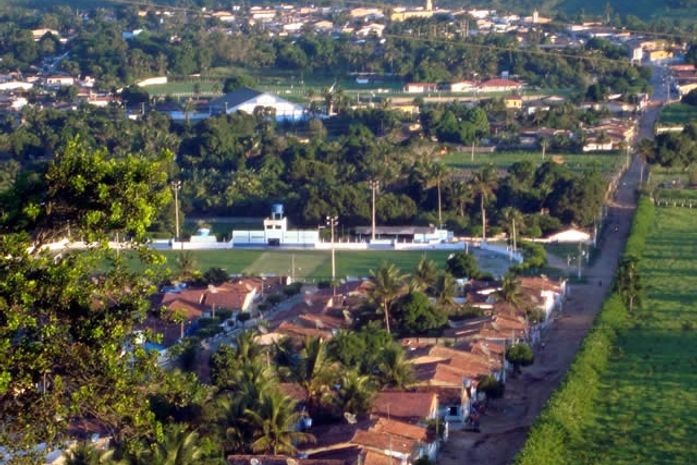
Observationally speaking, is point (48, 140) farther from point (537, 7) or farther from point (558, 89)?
point (537, 7)

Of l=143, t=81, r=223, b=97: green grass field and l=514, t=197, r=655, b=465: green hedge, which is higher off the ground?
l=514, t=197, r=655, b=465: green hedge

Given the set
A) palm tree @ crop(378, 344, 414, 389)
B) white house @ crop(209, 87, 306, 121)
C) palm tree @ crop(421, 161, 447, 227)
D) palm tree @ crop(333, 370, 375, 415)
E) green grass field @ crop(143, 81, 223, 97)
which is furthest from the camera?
green grass field @ crop(143, 81, 223, 97)

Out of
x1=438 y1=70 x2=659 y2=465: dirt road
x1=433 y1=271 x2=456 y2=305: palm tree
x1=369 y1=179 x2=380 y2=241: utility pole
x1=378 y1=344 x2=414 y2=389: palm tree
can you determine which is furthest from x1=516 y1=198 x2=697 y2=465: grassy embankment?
x1=369 y1=179 x2=380 y2=241: utility pole

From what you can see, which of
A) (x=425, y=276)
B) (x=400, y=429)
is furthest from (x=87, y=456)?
(x=425, y=276)

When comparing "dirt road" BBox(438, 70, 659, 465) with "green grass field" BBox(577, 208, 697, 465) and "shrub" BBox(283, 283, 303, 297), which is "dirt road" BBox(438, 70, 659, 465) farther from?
"shrub" BBox(283, 283, 303, 297)

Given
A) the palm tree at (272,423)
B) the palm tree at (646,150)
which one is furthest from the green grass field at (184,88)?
the palm tree at (272,423)

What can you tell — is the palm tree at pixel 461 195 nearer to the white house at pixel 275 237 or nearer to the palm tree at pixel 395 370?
the white house at pixel 275 237

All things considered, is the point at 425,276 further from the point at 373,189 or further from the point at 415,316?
the point at 373,189
